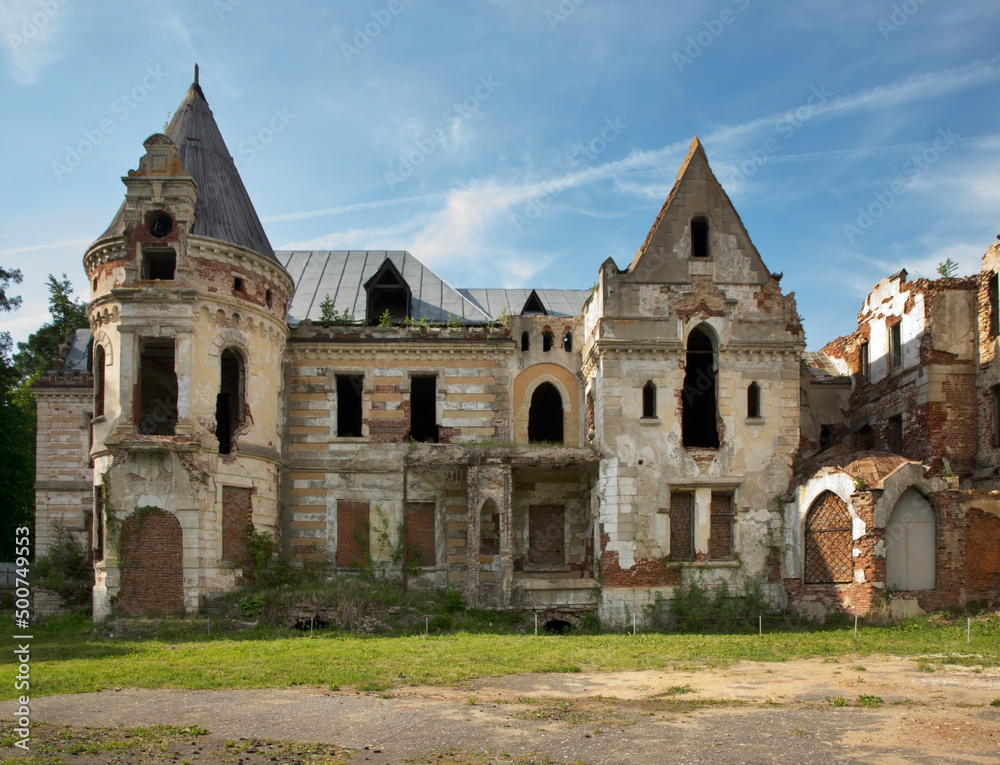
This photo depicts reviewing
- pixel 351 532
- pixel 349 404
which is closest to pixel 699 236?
pixel 349 404

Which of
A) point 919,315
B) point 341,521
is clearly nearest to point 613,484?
point 341,521

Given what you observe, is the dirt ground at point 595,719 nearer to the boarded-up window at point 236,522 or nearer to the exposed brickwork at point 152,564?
the exposed brickwork at point 152,564

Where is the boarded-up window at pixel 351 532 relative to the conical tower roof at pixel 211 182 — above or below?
below

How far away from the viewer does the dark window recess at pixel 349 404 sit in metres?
29.4

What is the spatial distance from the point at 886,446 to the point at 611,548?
10.4m

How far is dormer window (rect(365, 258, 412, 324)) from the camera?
3114 centimetres

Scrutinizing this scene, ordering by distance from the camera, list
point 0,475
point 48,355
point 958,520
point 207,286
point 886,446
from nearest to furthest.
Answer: point 958,520, point 207,286, point 886,446, point 0,475, point 48,355

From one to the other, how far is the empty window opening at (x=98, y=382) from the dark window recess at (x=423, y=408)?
30.7 feet

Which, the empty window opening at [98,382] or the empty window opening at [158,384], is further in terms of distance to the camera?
the empty window opening at [158,384]

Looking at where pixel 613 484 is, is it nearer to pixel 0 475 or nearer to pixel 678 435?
pixel 678 435

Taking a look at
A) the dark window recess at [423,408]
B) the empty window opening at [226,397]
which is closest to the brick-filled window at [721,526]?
the dark window recess at [423,408]

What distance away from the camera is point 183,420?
24.4 metres

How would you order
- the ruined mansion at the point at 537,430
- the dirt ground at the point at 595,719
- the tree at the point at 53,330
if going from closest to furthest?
the dirt ground at the point at 595,719, the ruined mansion at the point at 537,430, the tree at the point at 53,330

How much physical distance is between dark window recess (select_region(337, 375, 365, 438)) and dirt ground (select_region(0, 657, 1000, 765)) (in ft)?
47.2
